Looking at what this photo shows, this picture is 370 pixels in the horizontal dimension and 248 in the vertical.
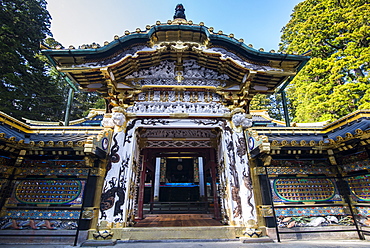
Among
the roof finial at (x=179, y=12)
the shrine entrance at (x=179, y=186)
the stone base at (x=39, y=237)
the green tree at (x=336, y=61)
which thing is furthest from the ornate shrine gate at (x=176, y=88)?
the green tree at (x=336, y=61)

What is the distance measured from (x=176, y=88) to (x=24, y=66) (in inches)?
697

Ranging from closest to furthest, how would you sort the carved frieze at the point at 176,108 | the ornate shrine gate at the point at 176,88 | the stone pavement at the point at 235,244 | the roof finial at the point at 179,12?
the stone pavement at the point at 235,244 → the ornate shrine gate at the point at 176,88 → the carved frieze at the point at 176,108 → the roof finial at the point at 179,12

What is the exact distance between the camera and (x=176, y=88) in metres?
7.54

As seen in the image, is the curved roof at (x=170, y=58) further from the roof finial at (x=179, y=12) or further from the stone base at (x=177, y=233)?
the stone base at (x=177, y=233)

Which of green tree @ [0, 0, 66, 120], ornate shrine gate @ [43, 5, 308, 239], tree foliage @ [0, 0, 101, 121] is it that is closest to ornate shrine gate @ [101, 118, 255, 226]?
ornate shrine gate @ [43, 5, 308, 239]

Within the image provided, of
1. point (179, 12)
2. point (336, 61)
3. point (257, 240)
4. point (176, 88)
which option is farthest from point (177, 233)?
point (336, 61)

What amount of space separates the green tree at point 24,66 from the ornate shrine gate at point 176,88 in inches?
519

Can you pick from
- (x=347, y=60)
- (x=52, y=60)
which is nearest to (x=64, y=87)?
(x=52, y=60)

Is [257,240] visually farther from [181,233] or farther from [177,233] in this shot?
[177,233]

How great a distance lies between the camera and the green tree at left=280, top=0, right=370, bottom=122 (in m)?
12.4

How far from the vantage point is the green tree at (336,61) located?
1238 centimetres

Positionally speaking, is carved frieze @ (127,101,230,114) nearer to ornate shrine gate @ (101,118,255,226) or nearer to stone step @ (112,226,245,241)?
ornate shrine gate @ (101,118,255,226)

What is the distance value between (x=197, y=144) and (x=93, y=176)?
537cm

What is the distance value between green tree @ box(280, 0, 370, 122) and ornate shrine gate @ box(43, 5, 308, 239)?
26.4ft
